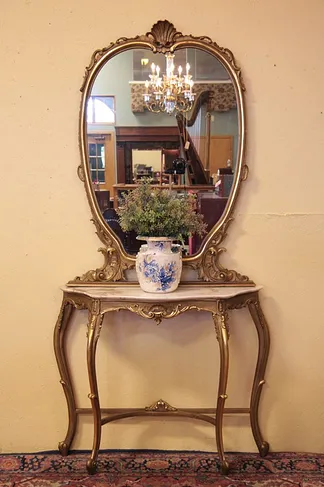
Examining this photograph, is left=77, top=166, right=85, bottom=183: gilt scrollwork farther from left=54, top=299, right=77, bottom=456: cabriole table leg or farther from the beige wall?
left=54, top=299, right=77, bottom=456: cabriole table leg

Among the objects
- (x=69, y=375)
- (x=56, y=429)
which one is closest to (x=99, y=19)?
(x=69, y=375)

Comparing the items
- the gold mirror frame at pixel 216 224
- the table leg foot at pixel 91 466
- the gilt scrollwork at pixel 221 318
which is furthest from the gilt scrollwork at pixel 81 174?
the table leg foot at pixel 91 466

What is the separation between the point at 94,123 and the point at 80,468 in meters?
1.55

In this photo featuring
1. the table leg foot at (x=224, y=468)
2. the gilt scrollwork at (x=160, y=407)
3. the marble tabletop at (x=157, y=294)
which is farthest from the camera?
the gilt scrollwork at (x=160, y=407)

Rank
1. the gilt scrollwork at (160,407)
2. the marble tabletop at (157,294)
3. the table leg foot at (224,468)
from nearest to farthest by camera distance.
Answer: the marble tabletop at (157,294) < the table leg foot at (224,468) < the gilt scrollwork at (160,407)

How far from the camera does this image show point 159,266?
5.54 feet

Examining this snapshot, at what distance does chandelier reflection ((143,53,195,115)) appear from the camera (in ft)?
6.08

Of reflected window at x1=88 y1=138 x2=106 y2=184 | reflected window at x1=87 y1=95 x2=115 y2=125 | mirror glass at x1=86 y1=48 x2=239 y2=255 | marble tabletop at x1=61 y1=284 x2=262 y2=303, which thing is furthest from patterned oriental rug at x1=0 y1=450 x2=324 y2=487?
reflected window at x1=87 y1=95 x2=115 y2=125

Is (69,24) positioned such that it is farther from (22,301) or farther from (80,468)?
(80,468)

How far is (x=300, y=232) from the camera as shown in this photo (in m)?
1.93

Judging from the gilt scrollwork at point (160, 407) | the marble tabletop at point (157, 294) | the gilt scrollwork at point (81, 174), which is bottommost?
the gilt scrollwork at point (160, 407)

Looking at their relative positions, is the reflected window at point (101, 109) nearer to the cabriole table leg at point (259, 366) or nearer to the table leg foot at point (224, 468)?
the cabriole table leg at point (259, 366)

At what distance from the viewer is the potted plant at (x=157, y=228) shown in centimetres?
170

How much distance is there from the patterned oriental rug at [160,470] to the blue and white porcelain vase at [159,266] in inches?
33.1
